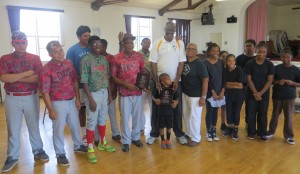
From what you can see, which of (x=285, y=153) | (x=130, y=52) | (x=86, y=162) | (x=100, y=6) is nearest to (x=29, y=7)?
(x=100, y=6)

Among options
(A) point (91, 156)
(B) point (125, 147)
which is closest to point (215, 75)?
(B) point (125, 147)

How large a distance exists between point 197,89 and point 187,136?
716mm

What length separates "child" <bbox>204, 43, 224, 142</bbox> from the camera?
3.47 meters

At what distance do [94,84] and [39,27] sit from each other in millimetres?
5061

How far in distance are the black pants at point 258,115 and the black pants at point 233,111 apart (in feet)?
0.45

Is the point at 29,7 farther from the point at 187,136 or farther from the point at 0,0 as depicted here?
the point at 187,136

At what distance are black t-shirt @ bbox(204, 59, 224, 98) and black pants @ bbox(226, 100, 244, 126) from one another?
29 centimetres

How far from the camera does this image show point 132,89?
3162 millimetres

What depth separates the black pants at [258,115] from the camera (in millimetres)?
3561

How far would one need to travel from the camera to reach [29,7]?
6.57m

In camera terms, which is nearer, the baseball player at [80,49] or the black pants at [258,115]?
the baseball player at [80,49]

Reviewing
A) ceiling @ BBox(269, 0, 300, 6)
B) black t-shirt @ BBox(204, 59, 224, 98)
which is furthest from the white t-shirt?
ceiling @ BBox(269, 0, 300, 6)

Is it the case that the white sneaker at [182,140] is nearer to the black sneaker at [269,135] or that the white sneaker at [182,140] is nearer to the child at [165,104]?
the child at [165,104]

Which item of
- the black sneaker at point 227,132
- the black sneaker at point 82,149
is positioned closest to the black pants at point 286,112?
the black sneaker at point 227,132
